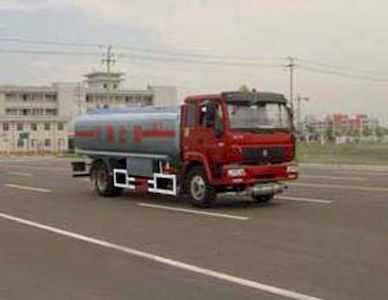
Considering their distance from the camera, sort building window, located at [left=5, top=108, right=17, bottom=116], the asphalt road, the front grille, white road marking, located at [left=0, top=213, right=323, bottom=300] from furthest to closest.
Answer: building window, located at [left=5, top=108, right=17, bottom=116] < the front grille < the asphalt road < white road marking, located at [left=0, top=213, right=323, bottom=300]

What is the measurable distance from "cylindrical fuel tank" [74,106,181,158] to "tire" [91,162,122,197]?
0.54 metres

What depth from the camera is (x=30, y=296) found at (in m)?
9.41

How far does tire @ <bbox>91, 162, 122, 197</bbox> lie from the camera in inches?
946

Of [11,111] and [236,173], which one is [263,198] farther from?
[11,111]

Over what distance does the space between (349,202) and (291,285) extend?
35.4 ft

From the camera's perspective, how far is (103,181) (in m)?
24.5

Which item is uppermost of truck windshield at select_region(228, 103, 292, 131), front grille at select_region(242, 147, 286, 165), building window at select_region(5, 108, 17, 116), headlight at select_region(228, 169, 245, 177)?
building window at select_region(5, 108, 17, 116)

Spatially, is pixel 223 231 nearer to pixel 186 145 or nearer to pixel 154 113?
pixel 186 145

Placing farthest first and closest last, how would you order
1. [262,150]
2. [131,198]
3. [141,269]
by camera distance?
1. [131,198]
2. [262,150]
3. [141,269]

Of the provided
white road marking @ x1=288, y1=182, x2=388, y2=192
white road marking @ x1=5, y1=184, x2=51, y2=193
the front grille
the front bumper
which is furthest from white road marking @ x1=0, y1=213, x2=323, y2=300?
white road marking @ x1=288, y1=182, x2=388, y2=192

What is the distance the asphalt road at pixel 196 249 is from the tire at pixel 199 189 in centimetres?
28

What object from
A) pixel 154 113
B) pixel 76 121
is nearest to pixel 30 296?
pixel 154 113

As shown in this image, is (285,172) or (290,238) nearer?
(290,238)

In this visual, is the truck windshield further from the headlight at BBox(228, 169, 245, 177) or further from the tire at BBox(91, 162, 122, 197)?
the tire at BBox(91, 162, 122, 197)
